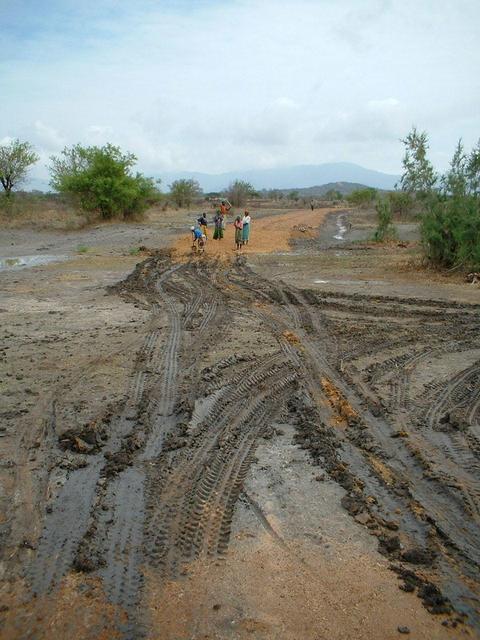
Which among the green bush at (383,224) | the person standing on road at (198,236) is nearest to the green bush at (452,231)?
the person standing on road at (198,236)

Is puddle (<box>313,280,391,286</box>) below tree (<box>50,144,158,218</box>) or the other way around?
below

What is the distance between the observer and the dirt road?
3307mm

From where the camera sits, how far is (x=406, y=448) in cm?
533

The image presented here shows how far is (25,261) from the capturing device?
64.4 feet

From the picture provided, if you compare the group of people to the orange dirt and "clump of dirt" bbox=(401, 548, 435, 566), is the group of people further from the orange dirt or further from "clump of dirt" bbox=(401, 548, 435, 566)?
"clump of dirt" bbox=(401, 548, 435, 566)

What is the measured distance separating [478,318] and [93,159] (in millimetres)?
28405

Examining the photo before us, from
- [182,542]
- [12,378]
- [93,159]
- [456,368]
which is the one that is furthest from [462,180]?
[93,159]

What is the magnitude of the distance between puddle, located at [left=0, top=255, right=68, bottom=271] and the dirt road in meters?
9.63

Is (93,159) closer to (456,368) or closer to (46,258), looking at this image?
(46,258)

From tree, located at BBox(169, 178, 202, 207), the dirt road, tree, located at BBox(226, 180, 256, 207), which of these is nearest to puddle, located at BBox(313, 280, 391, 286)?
the dirt road

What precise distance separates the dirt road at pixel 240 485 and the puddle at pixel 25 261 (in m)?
9.63

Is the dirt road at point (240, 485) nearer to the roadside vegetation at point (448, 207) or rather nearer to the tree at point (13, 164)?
the roadside vegetation at point (448, 207)

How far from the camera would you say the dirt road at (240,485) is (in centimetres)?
331

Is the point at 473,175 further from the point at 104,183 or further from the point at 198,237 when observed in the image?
the point at 104,183
